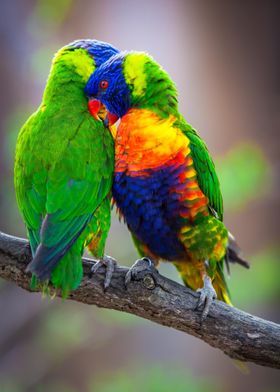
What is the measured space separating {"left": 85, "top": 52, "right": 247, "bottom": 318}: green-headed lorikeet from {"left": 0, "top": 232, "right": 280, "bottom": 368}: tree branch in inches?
3.1

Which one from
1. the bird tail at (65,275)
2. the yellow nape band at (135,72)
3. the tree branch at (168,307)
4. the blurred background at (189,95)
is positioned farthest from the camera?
the blurred background at (189,95)

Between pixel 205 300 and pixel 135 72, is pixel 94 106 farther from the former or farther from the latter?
pixel 205 300

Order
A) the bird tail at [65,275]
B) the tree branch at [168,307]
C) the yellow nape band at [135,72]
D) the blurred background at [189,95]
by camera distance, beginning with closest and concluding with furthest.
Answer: the bird tail at [65,275]
the tree branch at [168,307]
the yellow nape band at [135,72]
the blurred background at [189,95]

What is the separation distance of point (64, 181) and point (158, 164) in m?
0.41

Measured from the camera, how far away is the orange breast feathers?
2143mm

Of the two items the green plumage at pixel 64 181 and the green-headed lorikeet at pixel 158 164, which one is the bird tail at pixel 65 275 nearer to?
the green plumage at pixel 64 181

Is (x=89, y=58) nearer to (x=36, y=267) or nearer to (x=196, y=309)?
(x=36, y=267)

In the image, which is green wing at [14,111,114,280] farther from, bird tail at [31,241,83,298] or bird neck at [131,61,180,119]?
bird neck at [131,61,180,119]

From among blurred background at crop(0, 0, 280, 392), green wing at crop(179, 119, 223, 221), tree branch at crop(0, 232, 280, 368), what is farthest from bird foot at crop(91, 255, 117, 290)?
blurred background at crop(0, 0, 280, 392)

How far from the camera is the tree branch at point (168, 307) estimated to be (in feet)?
6.77

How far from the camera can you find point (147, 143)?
2.14 meters

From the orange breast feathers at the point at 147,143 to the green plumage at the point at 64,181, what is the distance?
0.24ft

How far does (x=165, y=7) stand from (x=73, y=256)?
316 cm

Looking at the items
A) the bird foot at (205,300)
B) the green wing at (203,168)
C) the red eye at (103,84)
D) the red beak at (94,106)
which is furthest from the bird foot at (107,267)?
the red eye at (103,84)
